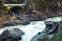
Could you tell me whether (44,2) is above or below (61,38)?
below

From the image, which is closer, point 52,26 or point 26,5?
point 52,26

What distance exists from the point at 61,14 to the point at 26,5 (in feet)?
20.2

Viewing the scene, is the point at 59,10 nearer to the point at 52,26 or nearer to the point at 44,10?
the point at 44,10

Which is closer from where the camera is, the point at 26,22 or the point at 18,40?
the point at 18,40

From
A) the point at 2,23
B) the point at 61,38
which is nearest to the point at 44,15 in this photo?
the point at 2,23

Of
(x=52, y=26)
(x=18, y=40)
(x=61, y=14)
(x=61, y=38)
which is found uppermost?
(x=61, y=38)

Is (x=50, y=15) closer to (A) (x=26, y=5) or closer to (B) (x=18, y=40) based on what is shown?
(A) (x=26, y=5)

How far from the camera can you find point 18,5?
40188 millimetres

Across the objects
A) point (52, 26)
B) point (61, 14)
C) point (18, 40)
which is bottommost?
point (61, 14)

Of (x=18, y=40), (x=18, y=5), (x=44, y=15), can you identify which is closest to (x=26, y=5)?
(x=18, y=5)

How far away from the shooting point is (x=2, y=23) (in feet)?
91.9

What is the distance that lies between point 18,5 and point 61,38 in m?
29.7

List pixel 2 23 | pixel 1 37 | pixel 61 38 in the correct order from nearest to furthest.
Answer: pixel 61 38 → pixel 1 37 → pixel 2 23

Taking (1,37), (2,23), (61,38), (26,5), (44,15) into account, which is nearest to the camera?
(61,38)
